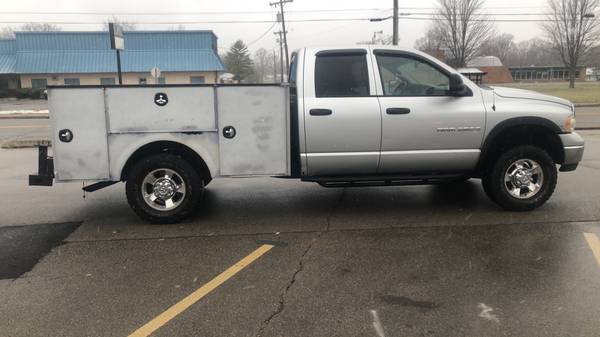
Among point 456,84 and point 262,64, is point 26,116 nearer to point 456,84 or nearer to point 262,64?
point 456,84

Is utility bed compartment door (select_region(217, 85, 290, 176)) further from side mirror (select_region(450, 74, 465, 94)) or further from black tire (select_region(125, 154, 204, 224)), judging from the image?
side mirror (select_region(450, 74, 465, 94))

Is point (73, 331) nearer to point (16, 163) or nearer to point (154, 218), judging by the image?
point (154, 218)

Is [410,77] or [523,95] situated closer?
[410,77]

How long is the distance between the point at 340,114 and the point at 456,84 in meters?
1.36

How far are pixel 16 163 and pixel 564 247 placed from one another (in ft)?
34.8

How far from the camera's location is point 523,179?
6.36m

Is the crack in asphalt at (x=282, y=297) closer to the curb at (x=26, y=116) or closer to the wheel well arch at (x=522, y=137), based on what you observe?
the wheel well arch at (x=522, y=137)

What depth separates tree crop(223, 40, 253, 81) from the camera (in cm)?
9094

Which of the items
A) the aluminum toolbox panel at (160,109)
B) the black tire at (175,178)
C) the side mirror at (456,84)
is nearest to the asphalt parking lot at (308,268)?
the black tire at (175,178)

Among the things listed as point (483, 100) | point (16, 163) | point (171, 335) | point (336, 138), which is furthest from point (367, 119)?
point (16, 163)

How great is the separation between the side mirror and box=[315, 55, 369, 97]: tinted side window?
955mm

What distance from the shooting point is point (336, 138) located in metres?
5.97

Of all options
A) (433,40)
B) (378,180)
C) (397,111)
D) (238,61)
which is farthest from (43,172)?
(238,61)

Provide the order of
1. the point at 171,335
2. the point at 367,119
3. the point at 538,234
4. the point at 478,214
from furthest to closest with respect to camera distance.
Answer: the point at 478,214, the point at 367,119, the point at 538,234, the point at 171,335
